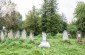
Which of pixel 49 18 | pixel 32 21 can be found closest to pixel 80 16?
pixel 49 18

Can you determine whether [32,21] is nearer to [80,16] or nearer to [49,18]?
[49,18]

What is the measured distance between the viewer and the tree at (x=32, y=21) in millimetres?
54375

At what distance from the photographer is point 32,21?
181 feet

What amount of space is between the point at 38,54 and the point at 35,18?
130 feet

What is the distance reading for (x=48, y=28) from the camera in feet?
151

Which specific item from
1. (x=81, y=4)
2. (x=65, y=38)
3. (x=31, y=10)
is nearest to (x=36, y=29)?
(x=31, y=10)

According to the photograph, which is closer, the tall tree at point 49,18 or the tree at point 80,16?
the tall tree at point 49,18

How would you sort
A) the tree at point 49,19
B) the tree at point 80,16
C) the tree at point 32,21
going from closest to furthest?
1. the tree at point 49,19
2. the tree at point 80,16
3. the tree at point 32,21

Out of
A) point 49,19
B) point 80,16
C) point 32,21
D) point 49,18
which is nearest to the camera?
point 49,19

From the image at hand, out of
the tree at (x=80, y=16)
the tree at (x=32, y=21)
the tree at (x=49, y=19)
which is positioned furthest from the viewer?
the tree at (x=32, y=21)

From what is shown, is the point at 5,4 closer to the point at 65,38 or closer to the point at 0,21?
the point at 0,21

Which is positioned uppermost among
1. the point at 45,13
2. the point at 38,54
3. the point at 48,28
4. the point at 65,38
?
the point at 45,13

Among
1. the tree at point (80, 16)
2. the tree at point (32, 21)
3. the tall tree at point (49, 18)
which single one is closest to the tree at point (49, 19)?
the tall tree at point (49, 18)

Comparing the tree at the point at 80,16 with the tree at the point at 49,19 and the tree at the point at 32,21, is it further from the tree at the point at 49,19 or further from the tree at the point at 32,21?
the tree at the point at 32,21
